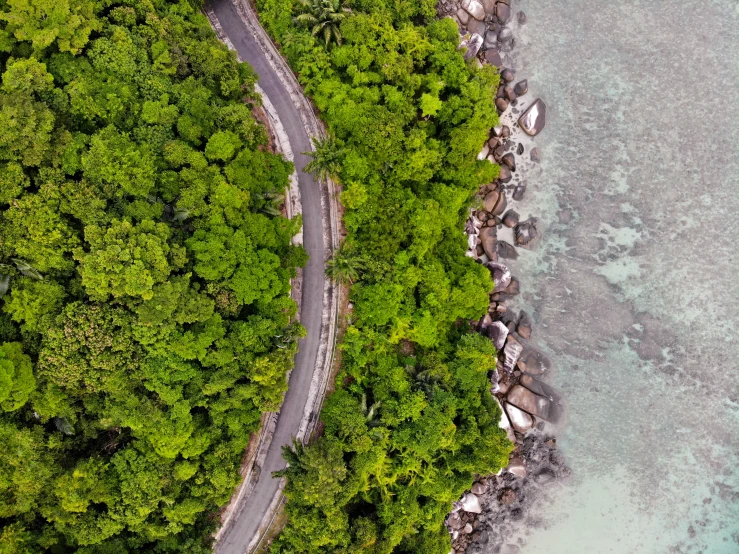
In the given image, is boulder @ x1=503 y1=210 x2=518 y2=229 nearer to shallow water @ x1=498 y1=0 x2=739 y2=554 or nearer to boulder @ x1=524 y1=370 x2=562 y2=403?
shallow water @ x1=498 y1=0 x2=739 y2=554

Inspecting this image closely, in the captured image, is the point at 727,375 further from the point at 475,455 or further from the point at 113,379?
the point at 113,379

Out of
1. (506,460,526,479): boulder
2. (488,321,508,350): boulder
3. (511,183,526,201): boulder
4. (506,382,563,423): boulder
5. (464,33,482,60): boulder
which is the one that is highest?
(464,33,482,60): boulder

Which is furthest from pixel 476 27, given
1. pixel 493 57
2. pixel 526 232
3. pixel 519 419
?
pixel 519 419

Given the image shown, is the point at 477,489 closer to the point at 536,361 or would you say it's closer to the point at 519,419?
the point at 519,419

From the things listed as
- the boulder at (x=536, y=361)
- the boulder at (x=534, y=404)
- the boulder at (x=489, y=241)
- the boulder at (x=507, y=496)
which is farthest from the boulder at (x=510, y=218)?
the boulder at (x=507, y=496)

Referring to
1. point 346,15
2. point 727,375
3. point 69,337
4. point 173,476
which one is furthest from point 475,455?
point 346,15

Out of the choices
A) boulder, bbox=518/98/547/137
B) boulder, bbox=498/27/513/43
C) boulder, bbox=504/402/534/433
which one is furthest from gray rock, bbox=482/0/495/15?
boulder, bbox=504/402/534/433

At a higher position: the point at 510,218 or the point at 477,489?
the point at 510,218
